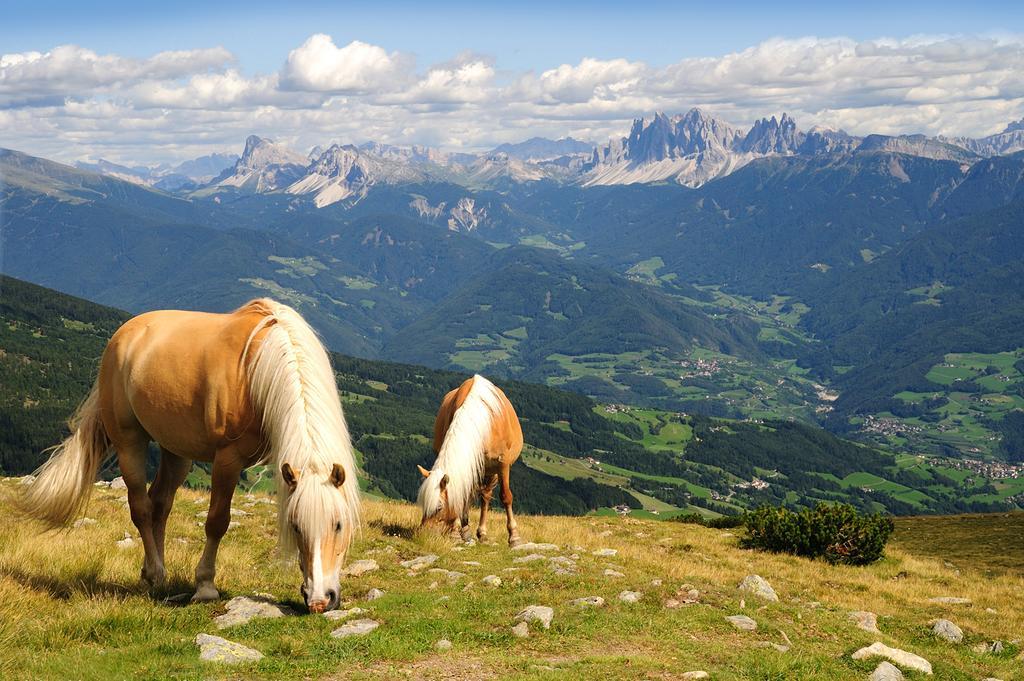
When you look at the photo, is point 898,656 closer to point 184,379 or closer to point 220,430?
point 220,430

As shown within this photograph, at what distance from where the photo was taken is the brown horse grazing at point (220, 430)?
10188 mm

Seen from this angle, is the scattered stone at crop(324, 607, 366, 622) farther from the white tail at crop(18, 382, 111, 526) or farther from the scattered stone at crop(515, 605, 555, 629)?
the white tail at crop(18, 382, 111, 526)

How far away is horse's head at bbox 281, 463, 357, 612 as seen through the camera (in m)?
9.95

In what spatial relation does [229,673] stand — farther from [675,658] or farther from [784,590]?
[784,590]

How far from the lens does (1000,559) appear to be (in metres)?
27.1

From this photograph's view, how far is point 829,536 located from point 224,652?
1962cm

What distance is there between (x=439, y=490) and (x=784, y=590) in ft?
26.9

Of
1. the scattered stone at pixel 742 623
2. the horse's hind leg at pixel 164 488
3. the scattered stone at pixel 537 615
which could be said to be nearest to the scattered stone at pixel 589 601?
the scattered stone at pixel 537 615

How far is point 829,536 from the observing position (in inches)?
926

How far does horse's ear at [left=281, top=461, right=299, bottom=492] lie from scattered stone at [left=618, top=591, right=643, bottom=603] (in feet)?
19.8

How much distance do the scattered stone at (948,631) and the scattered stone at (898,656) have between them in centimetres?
297

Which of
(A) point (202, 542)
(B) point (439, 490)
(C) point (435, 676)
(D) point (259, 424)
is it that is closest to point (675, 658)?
(C) point (435, 676)

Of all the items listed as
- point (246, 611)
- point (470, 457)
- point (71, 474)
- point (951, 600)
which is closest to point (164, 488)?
point (71, 474)

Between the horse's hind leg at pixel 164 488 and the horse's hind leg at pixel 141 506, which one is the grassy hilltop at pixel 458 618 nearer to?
the horse's hind leg at pixel 141 506
